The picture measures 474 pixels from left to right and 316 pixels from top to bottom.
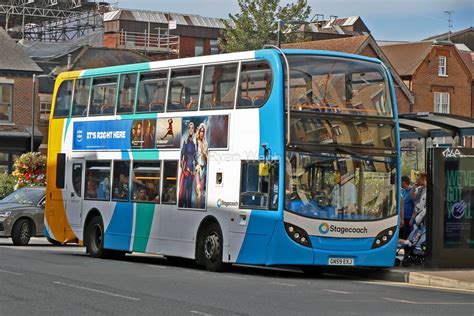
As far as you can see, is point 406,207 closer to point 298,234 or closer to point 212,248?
point 298,234

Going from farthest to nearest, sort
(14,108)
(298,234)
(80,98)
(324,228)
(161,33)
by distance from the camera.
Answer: (161,33) → (14,108) → (80,98) → (324,228) → (298,234)

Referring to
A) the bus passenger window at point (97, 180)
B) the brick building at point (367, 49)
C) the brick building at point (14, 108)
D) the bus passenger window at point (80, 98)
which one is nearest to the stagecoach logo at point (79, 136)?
the bus passenger window at point (80, 98)

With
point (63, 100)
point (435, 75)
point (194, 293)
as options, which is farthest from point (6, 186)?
point (435, 75)

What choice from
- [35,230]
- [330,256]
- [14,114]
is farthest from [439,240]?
[14,114]

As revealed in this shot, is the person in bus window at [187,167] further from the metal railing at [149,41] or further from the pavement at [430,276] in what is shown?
the metal railing at [149,41]

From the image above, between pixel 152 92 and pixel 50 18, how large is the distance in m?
58.7

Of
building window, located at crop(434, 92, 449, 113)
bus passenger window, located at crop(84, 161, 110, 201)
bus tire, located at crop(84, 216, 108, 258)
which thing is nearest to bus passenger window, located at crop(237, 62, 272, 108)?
bus passenger window, located at crop(84, 161, 110, 201)

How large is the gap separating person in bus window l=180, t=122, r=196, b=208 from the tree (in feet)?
170

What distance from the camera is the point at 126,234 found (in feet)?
74.9

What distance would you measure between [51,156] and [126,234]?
409 cm

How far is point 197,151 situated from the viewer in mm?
20797

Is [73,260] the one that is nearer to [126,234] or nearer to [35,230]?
[126,234]

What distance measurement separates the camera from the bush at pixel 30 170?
4188cm

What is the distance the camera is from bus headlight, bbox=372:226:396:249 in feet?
63.2
